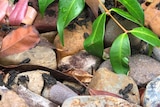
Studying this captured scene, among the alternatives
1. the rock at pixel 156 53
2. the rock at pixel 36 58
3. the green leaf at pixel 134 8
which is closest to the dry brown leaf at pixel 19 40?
the rock at pixel 36 58

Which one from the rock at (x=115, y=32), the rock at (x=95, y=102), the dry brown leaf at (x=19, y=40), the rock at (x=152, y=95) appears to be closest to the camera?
the rock at (x=95, y=102)

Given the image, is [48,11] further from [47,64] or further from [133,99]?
[133,99]

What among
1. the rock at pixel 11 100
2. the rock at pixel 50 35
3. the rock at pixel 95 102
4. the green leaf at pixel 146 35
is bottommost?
the rock at pixel 95 102

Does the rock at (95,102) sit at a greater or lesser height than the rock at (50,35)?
lesser

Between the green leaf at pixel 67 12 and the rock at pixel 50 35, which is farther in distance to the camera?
the rock at pixel 50 35

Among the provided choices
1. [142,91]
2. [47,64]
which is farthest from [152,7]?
[47,64]

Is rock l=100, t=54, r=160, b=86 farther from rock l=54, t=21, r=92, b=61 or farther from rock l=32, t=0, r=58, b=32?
rock l=32, t=0, r=58, b=32

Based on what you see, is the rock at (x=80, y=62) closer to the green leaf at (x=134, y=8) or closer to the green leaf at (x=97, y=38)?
the green leaf at (x=97, y=38)

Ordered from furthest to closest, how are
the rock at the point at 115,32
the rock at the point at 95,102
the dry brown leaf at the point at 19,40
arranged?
the rock at the point at 115,32, the dry brown leaf at the point at 19,40, the rock at the point at 95,102
